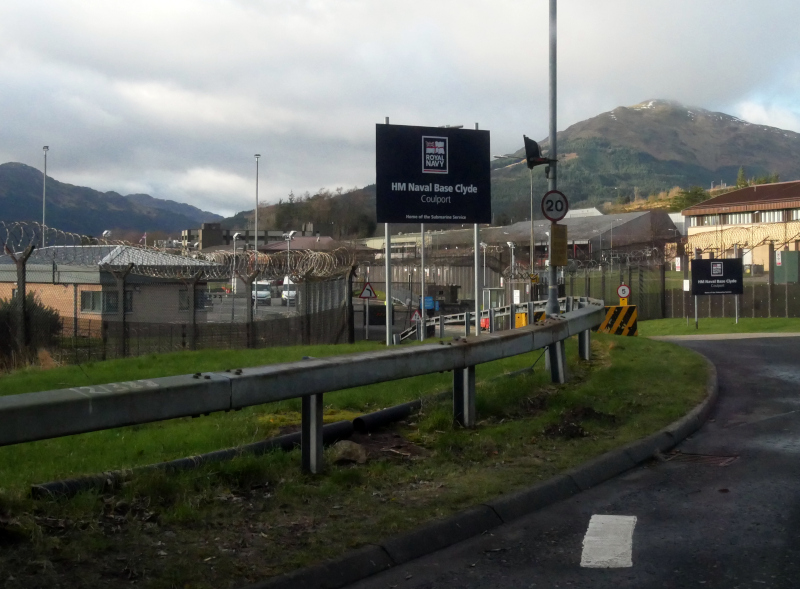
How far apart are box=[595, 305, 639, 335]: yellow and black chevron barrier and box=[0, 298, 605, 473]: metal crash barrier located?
1465 centimetres

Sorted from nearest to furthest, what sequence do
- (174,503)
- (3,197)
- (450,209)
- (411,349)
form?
(174,503), (411,349), (450,209), (3,197)

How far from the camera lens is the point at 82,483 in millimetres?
5523

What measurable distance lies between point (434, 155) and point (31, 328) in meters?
8.89

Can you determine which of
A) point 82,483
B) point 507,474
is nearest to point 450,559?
point 507,474

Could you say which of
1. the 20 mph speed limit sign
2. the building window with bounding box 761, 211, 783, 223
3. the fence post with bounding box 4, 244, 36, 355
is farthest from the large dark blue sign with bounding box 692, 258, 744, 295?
the building window with bounding box 761, 211, 783, 223

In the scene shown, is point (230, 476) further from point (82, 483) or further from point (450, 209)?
point (450, 209)

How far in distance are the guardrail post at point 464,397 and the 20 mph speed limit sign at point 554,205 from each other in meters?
5.25

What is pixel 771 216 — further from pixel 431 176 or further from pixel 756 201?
pixel 431 176

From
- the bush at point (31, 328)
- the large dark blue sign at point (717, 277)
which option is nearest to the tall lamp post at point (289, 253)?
the bush at point (31, 328)

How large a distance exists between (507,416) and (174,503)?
164 inches

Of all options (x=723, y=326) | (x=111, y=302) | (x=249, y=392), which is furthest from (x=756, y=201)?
(x=249, y=392)

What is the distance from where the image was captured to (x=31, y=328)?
16.7 m

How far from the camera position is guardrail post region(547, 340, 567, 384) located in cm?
1045

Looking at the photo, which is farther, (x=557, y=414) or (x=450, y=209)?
(x=450, y=209)
